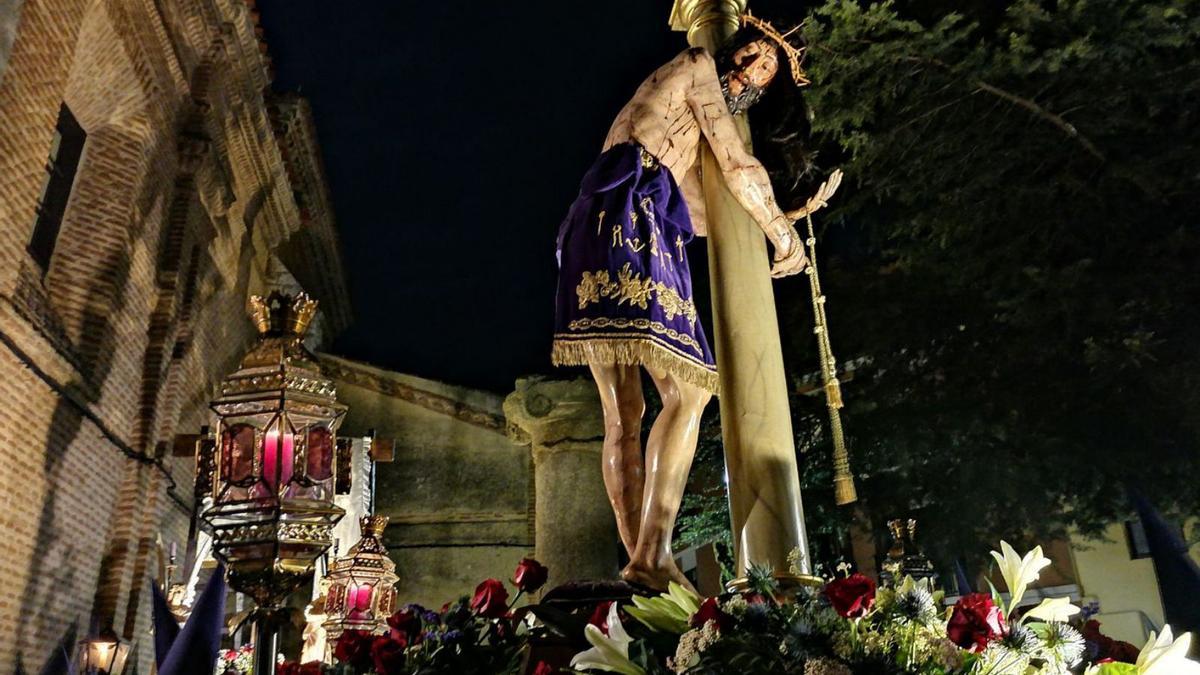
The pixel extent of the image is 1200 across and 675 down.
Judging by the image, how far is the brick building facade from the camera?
845 centimetres

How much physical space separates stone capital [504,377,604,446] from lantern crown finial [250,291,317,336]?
3567 millimetres

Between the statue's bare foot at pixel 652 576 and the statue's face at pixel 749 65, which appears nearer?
the statue's bare foot at pixel 652 576

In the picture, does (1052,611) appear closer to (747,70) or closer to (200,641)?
(747,70)

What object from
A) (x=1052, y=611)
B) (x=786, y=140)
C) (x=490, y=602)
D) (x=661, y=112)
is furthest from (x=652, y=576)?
(x=786, y=140)

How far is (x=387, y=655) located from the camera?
3064 mm

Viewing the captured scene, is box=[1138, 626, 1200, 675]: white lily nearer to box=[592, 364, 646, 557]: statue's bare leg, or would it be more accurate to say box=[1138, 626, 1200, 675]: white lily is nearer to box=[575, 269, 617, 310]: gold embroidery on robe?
box=[592, 364, 646, 557]: statue's bare leg

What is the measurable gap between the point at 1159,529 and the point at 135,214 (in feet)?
35.6

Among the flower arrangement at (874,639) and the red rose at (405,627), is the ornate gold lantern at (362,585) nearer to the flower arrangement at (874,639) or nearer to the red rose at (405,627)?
the red rose at (405,627)

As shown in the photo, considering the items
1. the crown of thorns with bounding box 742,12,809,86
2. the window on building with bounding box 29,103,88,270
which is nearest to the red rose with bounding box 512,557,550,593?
the crown of thorns with bounding box 742,12,809,86

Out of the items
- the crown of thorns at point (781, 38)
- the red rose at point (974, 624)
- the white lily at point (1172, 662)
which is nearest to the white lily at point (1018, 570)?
the red rose at point (974, 624)

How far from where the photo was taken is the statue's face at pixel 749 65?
475cm

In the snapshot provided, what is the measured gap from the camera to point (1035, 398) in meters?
8.98

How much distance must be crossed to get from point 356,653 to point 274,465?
1.12 meters

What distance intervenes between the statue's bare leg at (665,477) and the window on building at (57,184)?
29.3 ft
